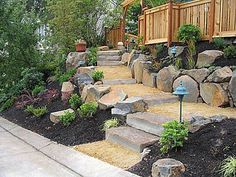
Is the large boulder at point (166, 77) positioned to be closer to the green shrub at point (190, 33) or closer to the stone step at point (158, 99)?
the stone step at point (158, 99)

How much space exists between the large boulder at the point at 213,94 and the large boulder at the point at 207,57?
73cm

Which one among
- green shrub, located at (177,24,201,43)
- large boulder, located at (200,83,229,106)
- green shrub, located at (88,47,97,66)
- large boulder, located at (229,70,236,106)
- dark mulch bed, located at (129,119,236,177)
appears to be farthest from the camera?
green shrub, located at (88,47,97,66)

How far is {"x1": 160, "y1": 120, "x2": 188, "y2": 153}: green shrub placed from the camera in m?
4.85

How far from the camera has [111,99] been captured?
760 cm

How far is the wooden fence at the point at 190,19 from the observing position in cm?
791

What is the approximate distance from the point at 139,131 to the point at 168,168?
1.81m

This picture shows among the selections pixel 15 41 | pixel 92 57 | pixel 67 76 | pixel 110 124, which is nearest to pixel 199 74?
pixel 110 124

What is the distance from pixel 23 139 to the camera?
7113 mm

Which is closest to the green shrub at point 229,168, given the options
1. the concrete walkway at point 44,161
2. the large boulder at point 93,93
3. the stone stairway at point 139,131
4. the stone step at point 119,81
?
the concrete walkway at point 44,161

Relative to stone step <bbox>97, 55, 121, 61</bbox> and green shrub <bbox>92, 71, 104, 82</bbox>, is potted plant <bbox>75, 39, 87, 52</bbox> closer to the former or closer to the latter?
stone step <bbox>97, 55, 121, 61</bbox>

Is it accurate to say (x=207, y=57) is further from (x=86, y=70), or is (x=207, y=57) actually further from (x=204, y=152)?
(x=86, y=70)

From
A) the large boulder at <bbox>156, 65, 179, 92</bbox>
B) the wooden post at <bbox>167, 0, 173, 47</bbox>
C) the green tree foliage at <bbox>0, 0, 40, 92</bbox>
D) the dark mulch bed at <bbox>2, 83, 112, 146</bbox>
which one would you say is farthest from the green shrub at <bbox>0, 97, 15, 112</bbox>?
the wooden post at <bbox>167, 0, 173, 47</bbox>

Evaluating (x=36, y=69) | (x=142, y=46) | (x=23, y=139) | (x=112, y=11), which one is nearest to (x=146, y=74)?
(x=142, y=46)

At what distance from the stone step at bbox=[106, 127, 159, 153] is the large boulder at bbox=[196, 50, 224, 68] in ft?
8.68
